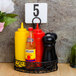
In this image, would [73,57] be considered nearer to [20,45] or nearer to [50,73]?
[50,73]

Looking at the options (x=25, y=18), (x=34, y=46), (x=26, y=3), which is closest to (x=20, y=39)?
(x=34, y=46)

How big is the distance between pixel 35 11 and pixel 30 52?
376 mm

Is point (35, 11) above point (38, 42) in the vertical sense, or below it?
above

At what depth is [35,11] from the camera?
155 centimetres

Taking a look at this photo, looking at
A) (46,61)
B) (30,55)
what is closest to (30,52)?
(30,55)

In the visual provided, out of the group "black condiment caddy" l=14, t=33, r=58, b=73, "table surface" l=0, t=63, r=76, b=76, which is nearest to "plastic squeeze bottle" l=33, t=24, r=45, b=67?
"black condiment caddy" l=14, t=33, r=58, b=73

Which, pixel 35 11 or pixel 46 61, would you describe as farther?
pixel 35 11

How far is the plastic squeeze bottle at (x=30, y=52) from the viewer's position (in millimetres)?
1361

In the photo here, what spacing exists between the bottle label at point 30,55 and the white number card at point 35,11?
1.03ft

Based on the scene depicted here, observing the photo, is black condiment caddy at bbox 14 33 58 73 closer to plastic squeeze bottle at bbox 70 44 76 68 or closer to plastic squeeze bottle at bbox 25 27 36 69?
plastic squeeze bottle at bbox 25 27 36 69

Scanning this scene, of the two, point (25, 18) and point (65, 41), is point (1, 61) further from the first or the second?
point (65, 41)

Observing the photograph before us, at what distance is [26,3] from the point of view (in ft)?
5.15

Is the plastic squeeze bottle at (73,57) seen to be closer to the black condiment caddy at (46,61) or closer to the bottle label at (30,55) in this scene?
the black condiment caddy at (46,61)

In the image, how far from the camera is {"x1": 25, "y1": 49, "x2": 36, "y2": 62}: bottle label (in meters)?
1.36
